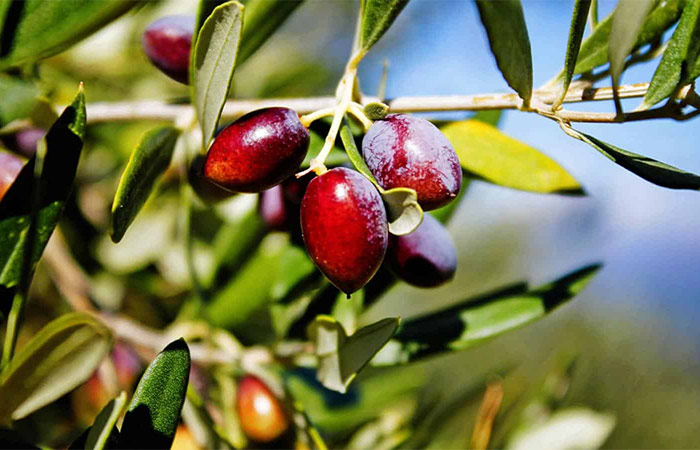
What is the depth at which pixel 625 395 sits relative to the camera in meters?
3.03

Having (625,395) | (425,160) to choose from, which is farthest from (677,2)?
(625,395)

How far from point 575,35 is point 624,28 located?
55mm

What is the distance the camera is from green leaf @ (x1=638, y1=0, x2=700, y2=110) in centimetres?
58

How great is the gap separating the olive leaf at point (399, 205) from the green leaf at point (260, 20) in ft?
1.06

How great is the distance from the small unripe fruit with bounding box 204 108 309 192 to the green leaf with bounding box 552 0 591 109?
242 millimetres

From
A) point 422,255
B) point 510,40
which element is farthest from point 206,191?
point 510,40

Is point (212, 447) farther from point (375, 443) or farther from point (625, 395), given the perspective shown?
point (625, 395)

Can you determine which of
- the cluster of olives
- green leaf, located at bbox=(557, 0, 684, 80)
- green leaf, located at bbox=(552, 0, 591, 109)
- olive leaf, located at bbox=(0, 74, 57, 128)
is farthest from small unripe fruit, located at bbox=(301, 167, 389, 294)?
olive leaf, located at bbox=(0, 74, 57, 128)

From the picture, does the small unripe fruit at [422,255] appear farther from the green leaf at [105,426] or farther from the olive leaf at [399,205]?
the green leaf at [105,426]

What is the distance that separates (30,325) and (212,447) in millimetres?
721

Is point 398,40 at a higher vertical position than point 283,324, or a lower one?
lower

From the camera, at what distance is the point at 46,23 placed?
2.47 feet

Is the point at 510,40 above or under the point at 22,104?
above

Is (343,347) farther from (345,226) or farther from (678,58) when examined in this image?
(678,58)
